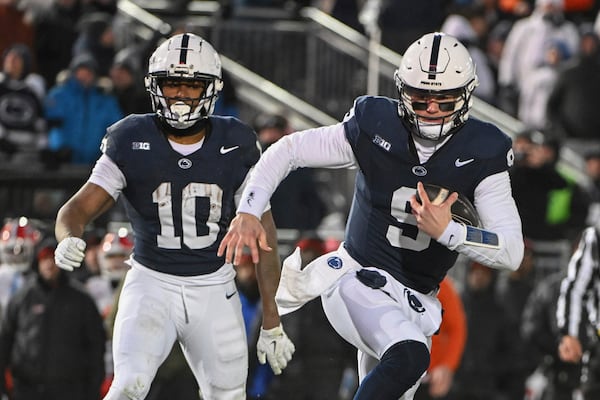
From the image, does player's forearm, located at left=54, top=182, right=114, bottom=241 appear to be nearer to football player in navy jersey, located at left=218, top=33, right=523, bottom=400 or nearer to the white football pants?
the white football pants

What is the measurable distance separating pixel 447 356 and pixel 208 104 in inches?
140

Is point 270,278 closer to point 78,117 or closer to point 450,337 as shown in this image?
point 450,337

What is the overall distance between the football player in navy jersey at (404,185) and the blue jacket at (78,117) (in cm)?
570

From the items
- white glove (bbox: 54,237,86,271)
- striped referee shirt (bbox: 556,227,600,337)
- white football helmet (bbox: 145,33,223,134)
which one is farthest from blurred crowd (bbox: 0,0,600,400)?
white glove (bbox: 54,237,86,271)

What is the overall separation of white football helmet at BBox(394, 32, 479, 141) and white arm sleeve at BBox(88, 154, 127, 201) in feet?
4.63

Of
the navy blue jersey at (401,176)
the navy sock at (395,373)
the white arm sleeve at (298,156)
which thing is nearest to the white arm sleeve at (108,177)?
the white arm sleeve at (298,156)

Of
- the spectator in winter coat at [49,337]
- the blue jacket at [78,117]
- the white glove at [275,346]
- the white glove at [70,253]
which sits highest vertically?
the white glove at [70,253]

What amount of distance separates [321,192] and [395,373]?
7.24m

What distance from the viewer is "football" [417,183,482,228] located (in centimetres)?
755

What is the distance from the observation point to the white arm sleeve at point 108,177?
8.13 m

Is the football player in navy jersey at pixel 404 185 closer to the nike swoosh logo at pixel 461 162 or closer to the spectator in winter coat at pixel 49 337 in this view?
the nike swoosh logo at pixel 461 162

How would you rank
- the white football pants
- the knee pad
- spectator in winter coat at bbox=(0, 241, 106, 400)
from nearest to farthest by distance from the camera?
the knee pad < the white football pants < spectator in winter coat at bbox=(0, 241, 106, 400)

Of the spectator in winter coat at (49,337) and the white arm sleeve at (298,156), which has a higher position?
the white arm sleeve at (298,156)

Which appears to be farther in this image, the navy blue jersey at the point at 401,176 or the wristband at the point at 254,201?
the navy blue jersey at the point at 401,176
